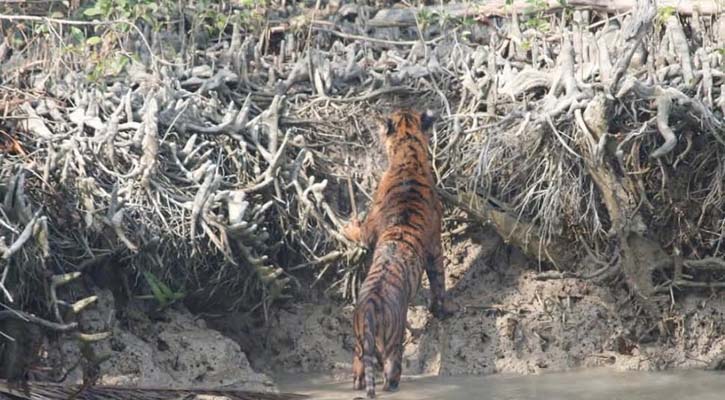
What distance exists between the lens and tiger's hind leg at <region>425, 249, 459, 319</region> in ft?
28.0

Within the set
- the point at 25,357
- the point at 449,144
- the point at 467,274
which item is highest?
the point at 449,144

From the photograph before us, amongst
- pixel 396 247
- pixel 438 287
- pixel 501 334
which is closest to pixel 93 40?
pixel 396 247

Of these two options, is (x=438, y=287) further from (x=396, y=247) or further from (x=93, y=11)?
(x=93, y=11)

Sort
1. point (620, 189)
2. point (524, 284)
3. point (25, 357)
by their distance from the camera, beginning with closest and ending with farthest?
point (25, 357) → point (620, 189) → point (524, 284)

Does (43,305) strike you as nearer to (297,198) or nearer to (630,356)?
(297,198)

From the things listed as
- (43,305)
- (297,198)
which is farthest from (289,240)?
(43,305)

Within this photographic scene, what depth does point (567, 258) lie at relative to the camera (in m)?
8.80

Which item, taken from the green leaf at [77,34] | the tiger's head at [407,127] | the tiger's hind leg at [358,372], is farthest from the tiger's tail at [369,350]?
the green leaf at [77,34]

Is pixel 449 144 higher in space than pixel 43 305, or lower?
higher

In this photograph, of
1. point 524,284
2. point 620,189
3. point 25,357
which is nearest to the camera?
point 25,357

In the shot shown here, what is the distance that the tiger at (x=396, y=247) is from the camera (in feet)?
25.3

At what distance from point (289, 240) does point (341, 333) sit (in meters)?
0.66

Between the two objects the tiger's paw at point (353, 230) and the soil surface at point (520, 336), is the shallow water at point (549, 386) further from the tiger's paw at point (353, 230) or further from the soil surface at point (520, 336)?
the tiger's paw at point (353, 230)

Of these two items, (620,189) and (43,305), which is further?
(620,189)
